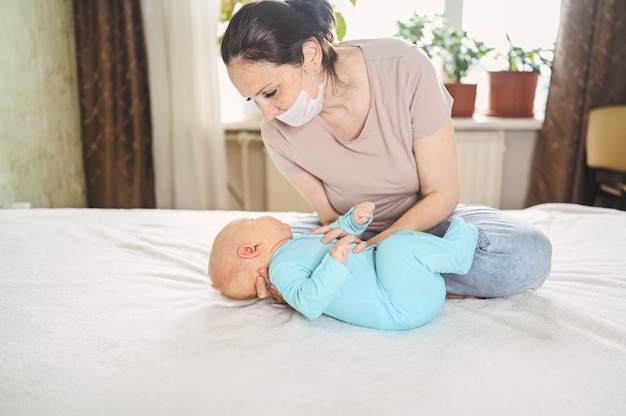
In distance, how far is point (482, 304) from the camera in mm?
1177

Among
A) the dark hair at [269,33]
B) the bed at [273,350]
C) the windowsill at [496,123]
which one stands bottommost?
the bed at [273,350]

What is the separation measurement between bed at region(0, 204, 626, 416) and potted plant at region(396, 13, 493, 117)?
137cm

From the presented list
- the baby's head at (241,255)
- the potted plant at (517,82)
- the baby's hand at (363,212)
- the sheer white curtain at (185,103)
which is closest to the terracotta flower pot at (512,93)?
the potted plant at (517,82)

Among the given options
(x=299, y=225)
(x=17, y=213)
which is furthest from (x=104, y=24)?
(x=299, y=225)

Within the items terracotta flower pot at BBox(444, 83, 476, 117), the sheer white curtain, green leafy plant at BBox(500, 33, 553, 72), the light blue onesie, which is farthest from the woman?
green leafy plant at BBox(500, 33, 553, 72)

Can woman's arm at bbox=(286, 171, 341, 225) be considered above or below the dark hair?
below

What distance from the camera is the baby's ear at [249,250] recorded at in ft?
3.76

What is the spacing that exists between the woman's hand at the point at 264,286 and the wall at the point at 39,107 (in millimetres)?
1525

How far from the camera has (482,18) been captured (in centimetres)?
277

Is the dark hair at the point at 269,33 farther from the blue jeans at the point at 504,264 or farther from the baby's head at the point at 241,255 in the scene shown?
→ the blue jeans at the point at 504,264

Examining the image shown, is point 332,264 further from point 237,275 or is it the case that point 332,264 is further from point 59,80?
point 59,80

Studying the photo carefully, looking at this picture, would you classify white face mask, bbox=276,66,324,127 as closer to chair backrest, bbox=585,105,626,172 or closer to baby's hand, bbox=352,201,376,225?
baby's hand, bbox=352,201,376,225

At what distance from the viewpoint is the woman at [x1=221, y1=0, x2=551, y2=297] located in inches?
46.0

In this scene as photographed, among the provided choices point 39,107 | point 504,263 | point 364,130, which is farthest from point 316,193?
point 39,107
